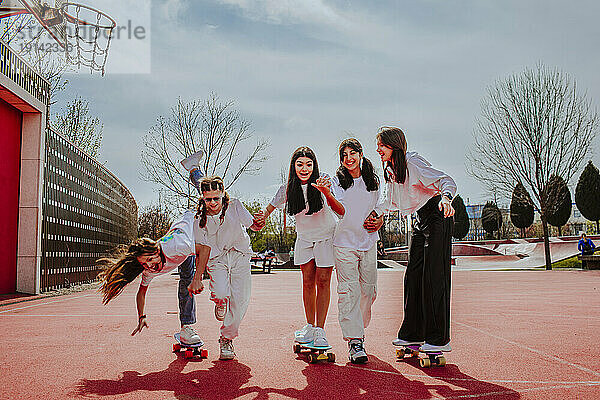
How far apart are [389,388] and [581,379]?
149 cm

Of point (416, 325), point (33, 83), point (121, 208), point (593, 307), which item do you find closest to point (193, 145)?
point (121, 208)

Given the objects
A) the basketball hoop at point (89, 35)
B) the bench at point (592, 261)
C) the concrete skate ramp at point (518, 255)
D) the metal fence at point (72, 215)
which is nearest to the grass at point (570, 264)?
the bench at point (592, 261)

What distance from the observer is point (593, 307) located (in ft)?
29.0

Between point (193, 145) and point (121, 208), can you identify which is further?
point (193, 145)

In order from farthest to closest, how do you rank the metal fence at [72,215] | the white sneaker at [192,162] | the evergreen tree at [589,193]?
the evergreen tree at [589,193] < the metal fence at [72,215] < the white sneaker at [192,162]

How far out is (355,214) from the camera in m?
4.91

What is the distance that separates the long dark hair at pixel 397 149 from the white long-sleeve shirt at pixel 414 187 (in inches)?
2.1

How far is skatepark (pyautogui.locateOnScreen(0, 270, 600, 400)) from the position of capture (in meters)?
3.66

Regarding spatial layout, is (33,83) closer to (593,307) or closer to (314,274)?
(314,274)

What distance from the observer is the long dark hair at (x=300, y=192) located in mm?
5000

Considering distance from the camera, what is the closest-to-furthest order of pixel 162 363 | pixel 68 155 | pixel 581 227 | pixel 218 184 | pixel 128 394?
1. pixel 128 394
2. pixel 162 363
3. pixel 218 184
4. pixel 68 155
5. pixel 581 227

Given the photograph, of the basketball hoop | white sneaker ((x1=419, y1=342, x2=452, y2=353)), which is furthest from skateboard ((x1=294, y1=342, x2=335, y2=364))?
the basketball hoop

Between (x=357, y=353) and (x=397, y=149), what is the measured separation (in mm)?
1895

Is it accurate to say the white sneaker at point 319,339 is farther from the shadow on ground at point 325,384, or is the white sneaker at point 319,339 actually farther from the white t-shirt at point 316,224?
the white t-shirt at point 316,224
